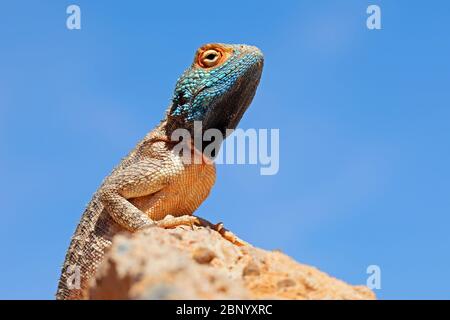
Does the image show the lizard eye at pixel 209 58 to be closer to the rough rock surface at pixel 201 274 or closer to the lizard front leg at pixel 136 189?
the lizard front leg at pixel 136 189

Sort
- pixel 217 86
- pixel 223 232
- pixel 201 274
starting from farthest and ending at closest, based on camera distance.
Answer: pixel 217 86, pixel 223 232, pixel 201 274

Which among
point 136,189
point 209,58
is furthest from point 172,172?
point 209,58

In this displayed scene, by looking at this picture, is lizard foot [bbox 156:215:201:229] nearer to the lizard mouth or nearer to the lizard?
the lizard

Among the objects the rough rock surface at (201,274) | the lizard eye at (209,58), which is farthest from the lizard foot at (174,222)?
the rough rock surface at (201,274)

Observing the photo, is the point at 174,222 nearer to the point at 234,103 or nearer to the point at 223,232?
the point at 223,232
